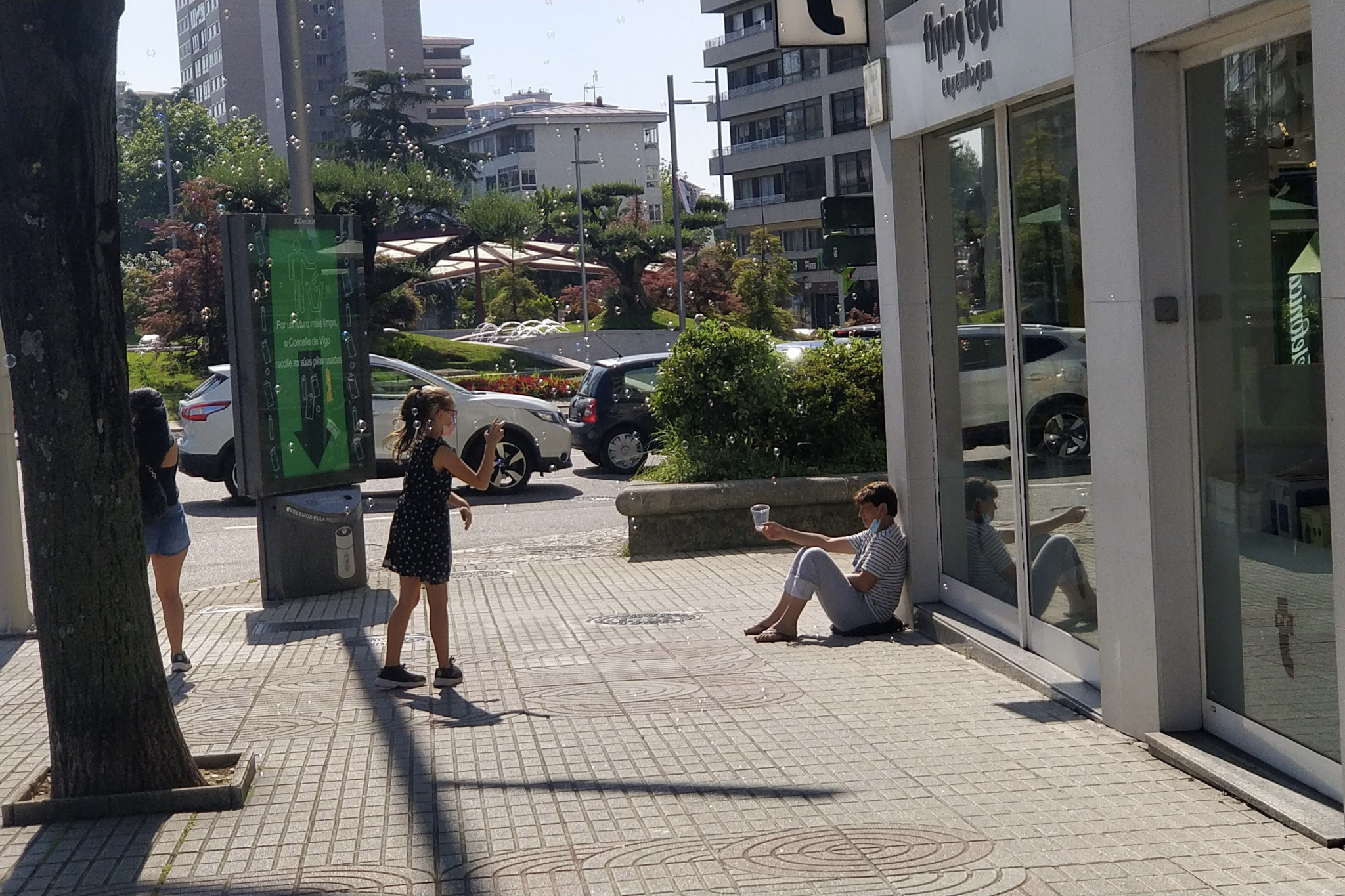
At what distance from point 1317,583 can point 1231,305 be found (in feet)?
3.70

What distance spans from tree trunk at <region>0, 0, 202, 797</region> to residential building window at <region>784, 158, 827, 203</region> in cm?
7279

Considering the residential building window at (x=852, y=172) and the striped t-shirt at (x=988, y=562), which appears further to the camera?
the residential building window at (x=852, y=172)

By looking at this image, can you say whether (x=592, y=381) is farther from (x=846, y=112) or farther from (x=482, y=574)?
(x=846, y=112)

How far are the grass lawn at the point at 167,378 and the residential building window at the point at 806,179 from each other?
40662mm

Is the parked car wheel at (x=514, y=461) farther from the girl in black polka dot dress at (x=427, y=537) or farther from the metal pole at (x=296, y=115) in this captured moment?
the girl in black polka dot dress at (x=427, y=537)

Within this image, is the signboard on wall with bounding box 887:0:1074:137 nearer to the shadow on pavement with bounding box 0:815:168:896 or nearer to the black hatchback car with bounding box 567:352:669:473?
the shadow on pavement with bounding box 0:815:168:896

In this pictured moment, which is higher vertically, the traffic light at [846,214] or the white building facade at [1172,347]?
the traffic light at [846,214]

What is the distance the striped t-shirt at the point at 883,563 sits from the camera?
9.15m

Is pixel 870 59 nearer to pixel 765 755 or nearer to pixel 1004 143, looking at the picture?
pixel 1004 143

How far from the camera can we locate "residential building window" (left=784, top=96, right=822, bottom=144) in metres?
77.1

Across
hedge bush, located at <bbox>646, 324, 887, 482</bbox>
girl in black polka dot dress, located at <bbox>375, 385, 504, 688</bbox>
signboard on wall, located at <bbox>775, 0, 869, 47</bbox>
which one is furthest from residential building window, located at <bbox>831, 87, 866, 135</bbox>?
girl in black polka dot dress, located at <bbox>375, 385, 504, 688</bbox>

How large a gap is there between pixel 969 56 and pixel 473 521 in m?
9.63

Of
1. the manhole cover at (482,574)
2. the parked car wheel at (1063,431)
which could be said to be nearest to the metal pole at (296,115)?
the manhole cover at (482,574)

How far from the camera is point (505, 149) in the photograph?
127 m
